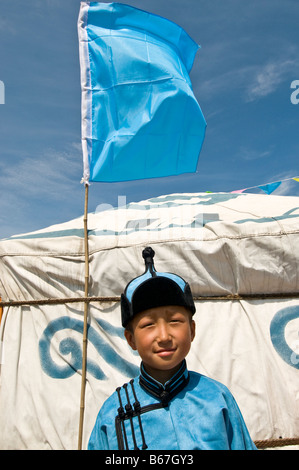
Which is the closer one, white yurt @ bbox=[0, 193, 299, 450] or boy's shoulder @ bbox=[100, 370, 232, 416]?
boy's shoulder @ bbox=[100, 370, 232, 416]

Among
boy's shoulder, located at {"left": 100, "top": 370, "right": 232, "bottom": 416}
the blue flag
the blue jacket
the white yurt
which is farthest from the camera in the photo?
the blue flag

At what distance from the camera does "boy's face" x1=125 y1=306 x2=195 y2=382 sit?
4.99ft

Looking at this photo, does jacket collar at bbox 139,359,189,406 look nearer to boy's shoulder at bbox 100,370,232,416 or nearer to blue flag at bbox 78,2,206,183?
boy's shoulder at bbox 100,370,232,416

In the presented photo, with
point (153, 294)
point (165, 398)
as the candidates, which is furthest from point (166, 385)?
point (153, 294)

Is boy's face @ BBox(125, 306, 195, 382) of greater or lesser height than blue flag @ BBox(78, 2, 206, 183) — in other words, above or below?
below

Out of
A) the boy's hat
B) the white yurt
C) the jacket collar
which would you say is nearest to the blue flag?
the white yurt

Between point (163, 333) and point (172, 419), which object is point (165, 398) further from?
point (163, 333)

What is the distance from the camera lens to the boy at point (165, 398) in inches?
58.3

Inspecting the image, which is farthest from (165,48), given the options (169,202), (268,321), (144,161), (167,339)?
(167,339)

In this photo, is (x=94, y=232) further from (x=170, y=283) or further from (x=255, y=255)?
(x=170, y=283)

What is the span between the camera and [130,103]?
3484 mm

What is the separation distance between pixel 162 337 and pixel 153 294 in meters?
0.19

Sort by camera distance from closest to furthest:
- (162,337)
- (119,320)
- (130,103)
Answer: (162,337)
(119,320)
(130,103)

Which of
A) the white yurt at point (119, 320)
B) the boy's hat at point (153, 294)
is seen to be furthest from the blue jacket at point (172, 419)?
the white yurt at point (119, 320)
